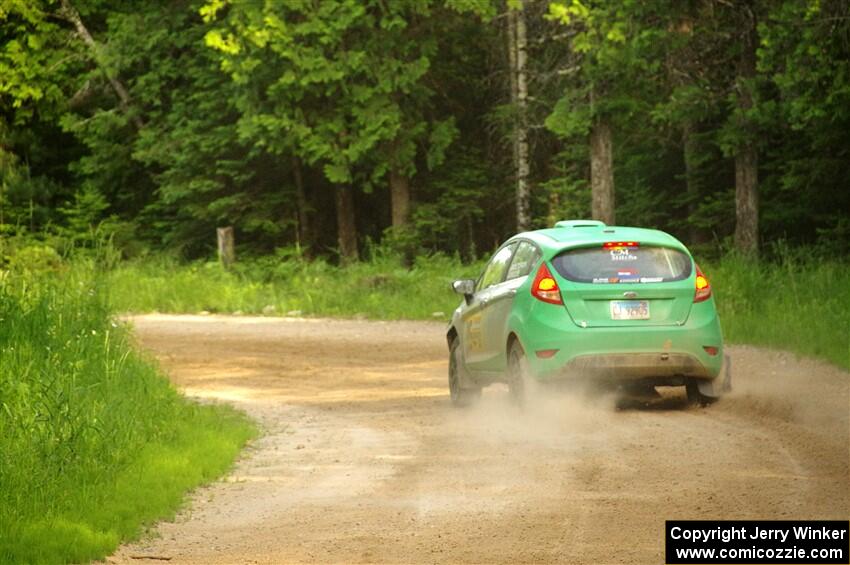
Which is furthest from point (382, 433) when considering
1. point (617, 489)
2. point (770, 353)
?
point (770, 353)

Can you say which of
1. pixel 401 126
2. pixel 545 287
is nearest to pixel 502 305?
pixel 545 287

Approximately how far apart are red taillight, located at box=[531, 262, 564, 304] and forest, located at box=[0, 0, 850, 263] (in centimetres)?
1418

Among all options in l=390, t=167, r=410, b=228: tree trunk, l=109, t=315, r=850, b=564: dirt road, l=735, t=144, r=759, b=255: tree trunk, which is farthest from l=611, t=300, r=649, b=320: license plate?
l=390, t=167, r=410, b=228: tree trunk

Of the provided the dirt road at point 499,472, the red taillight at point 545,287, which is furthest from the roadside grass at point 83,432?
the red taillight at point 545,287

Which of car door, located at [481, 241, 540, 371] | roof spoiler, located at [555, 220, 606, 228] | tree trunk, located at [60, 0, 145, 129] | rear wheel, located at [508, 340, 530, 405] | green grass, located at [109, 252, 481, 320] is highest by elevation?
tree trunk, located at [60, 0, 145, 129]

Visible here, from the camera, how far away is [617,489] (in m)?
11.0

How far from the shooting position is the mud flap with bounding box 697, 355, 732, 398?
617 inches

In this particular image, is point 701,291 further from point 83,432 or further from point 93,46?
point 93,46

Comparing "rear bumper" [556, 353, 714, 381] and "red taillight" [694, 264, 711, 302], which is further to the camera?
"red taillight" [694, 264, 711, 302]

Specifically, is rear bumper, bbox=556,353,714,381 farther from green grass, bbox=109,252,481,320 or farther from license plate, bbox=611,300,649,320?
green grass, bbox=109,252,481,320

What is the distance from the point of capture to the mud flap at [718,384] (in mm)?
15664

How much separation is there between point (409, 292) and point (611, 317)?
1836cm

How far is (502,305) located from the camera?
631 inches

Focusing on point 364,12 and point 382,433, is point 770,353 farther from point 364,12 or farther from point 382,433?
point 364,12
